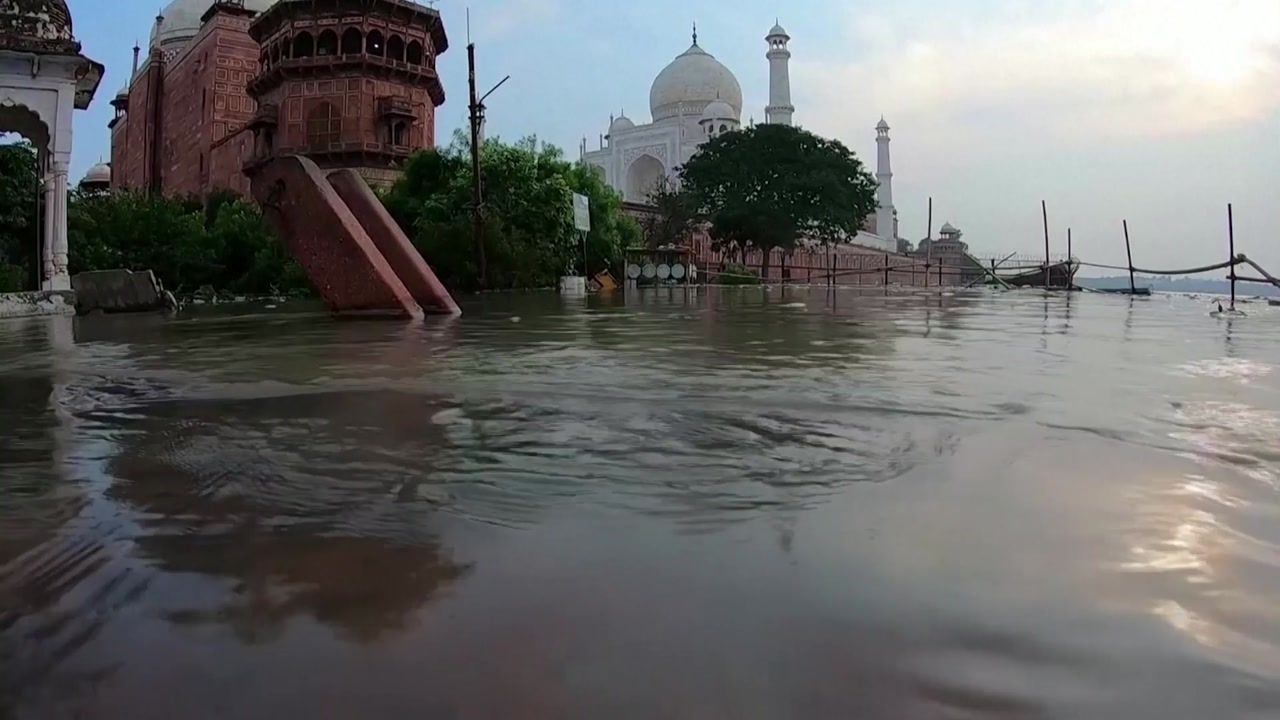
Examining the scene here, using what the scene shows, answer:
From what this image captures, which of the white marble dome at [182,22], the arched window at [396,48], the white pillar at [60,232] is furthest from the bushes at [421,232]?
the white marble dome at [182,22]

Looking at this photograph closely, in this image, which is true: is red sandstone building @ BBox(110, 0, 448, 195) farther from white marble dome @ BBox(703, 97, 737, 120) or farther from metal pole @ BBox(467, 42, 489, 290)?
white marble dome @ BBox(703, 97, 737, 120)

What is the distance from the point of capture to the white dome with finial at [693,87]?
→ 52.7 m

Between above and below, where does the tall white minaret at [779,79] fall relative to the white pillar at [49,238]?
above

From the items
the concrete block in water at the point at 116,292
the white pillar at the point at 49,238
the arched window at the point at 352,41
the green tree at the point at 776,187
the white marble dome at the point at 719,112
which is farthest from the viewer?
the white marble dome at the point at 719,112

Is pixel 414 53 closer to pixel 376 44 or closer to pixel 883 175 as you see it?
pixel 376 44

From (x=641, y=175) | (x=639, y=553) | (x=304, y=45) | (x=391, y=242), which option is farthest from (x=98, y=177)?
(x=639, y=553)

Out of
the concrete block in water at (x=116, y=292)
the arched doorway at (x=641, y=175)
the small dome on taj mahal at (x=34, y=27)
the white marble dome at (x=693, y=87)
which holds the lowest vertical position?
the concrete block in water at (x=116, y=292)

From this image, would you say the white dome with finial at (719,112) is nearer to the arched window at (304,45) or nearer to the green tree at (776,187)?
the green tree at (776,187)

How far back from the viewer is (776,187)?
1448 inches

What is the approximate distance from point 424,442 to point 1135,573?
177cm

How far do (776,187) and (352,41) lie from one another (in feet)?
53.9

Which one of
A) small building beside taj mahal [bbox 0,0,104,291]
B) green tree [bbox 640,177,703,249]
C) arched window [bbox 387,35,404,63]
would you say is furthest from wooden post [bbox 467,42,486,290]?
green tree [bbox 640,177,703,249]

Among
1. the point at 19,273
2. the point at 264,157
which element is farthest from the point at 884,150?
the point at 19,273

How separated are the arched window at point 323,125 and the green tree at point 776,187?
13.8m
